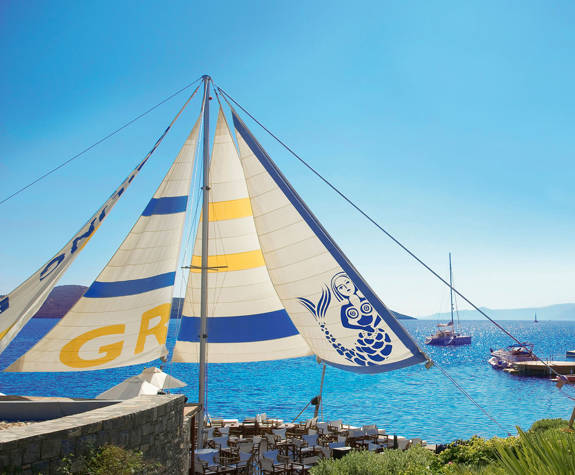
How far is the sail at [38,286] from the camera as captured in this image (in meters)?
8.61

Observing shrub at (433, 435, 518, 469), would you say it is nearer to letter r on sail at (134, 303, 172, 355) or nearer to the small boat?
letter r on sail at (134, 303, 172, 355)

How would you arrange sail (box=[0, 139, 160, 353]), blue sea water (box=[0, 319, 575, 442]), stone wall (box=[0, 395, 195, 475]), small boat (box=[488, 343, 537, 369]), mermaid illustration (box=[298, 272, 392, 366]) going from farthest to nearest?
small boat (box=[488, 343, 537, 369]) < blue sea water (box=[0, 319, 575, 442]) < mermaid illustration (box=[298, 272, 392, 366]) < sail (box=[0, 139, 160, 353]) < stone wall (box=[0, 395, 195, 475])

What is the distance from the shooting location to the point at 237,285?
14953 mm

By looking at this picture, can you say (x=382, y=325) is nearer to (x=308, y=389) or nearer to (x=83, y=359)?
(x=83, y=359)

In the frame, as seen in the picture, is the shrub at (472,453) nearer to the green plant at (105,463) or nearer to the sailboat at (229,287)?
the sailboat at (229,287)

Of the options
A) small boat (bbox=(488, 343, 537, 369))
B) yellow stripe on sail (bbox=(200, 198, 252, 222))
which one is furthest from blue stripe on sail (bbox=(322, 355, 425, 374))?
small boat (bbox=(488, 343, 537, 369))

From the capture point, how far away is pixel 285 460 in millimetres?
12562

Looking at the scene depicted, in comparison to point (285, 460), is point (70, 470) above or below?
above

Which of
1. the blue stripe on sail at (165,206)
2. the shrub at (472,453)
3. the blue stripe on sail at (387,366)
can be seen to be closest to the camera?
the shrub at (472,453)

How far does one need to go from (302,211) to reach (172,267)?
4271mm

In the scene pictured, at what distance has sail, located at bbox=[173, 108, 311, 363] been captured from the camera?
14844 millimetres

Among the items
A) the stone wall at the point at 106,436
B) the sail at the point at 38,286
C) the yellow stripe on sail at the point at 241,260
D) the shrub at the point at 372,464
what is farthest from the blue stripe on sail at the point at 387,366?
the sail at the point at 38,286

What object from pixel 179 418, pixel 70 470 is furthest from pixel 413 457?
pixel 70 470

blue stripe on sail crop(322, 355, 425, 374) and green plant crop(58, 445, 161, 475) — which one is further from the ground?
blue stripe on sail crop(322, 355, 425, 374)
